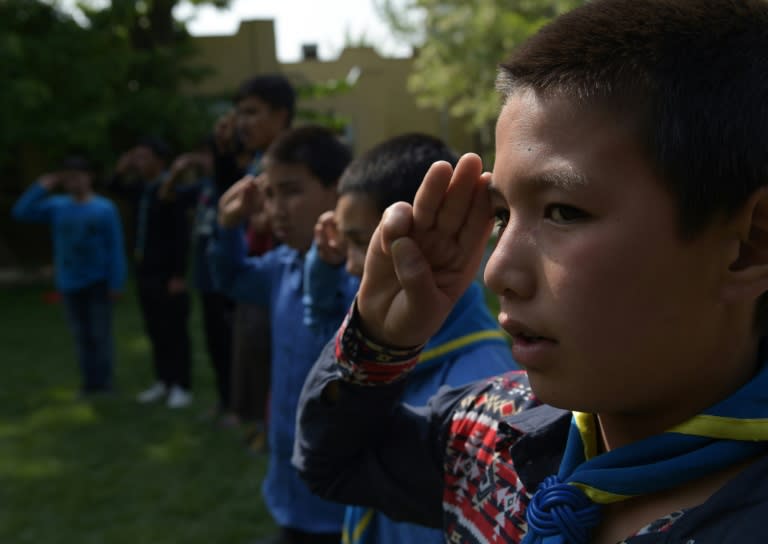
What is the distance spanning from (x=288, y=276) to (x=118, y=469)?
2.59 m

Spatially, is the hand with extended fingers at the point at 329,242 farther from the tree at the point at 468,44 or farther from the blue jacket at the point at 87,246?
the tree at the point at 468,44

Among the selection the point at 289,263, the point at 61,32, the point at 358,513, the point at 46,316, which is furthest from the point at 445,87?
the point at 358,513

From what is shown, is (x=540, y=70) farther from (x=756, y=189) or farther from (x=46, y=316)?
(x=46, y=316)

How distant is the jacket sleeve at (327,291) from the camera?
2523mm

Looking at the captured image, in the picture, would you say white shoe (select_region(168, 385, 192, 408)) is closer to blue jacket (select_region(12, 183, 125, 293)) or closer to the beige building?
blue jacket (select_region(12, 183, 125, 293))

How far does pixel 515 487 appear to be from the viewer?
1.13 meters

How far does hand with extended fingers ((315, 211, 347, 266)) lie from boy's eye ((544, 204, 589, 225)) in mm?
1574

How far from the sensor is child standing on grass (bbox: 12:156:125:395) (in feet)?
20.9

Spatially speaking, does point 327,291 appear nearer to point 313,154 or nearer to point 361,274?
point 361,274

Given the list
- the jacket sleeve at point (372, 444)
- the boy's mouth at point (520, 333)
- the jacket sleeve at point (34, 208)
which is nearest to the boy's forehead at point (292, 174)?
the jacket sleeve at point (372, 444)

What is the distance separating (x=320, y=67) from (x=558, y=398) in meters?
28.5

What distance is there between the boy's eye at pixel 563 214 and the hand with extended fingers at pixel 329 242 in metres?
1.57

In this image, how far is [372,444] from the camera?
1.42m

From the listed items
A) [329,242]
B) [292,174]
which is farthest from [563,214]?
[292,174]
